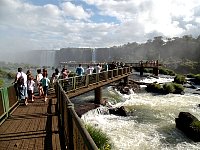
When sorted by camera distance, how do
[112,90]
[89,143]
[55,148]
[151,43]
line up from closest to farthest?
[89,143] → [55,148] → [112,90] → [151,43]

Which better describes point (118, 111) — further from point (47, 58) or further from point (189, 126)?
point (47, 58)

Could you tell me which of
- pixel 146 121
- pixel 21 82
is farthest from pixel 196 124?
pixel 21 82

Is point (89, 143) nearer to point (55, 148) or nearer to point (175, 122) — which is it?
point (55, 148)

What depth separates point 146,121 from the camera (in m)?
19.6

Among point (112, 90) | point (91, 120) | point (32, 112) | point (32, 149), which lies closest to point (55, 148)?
point (32, 149)

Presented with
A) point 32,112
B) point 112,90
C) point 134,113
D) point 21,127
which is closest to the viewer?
point 21,127

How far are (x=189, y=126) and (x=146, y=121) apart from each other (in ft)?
11.8

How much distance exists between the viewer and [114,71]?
30.1m

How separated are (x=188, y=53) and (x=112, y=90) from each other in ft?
382

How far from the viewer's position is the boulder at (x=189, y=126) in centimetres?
1599

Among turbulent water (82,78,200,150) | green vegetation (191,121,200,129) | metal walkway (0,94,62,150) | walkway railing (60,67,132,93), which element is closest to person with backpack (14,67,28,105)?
metal walkway (0,94,62,150)

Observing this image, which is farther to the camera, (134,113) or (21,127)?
(134,113)

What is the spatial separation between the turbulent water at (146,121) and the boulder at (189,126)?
0.34 metres

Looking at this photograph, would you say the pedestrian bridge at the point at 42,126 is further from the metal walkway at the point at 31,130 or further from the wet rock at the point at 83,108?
the wet rock at the point at 83,108
